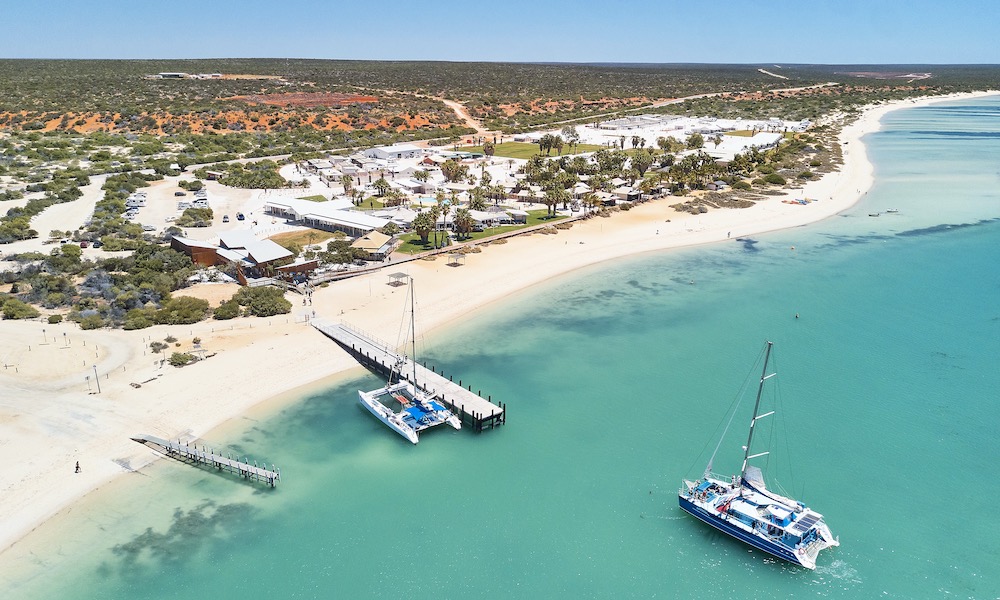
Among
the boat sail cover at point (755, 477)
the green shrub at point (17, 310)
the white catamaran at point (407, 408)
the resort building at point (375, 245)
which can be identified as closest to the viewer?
the boat sail cover at point (755, 477)

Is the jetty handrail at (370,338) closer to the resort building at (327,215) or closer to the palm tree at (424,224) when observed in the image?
the palm tree at (424,224)

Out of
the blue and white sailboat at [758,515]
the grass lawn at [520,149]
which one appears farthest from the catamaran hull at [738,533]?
the grass lawn at [520,149]

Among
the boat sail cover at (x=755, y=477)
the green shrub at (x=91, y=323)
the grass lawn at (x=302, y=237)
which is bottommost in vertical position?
the boat sail cover at (x=755, y=477)

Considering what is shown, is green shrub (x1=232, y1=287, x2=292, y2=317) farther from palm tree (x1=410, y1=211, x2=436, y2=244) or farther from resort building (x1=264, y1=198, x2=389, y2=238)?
resort building (x1=264, y1=198, x2=389, y2=238)

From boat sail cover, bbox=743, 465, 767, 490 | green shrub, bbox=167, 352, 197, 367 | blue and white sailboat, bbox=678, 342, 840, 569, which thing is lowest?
blue and white sailboat, bbox=678, 342, 840, 569

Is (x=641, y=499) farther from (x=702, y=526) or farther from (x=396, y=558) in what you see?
(x=396, y=558)

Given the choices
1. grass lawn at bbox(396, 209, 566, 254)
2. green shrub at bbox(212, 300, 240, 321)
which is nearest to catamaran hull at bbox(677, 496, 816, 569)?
green shrub at bbox(212, 300, 240, 321)
